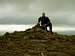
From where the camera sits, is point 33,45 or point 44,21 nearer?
point 33,45

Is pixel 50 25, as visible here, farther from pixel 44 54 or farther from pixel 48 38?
pixel 44 54

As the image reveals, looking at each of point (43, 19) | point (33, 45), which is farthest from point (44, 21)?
point (33, 45)

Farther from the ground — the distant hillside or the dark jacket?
the dark jacket

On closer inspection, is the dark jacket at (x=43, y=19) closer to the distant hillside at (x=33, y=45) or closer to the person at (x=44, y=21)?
the person at (x=44, y=21)

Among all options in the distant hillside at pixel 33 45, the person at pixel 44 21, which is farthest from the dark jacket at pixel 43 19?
the distant hillside at pixel 33 45

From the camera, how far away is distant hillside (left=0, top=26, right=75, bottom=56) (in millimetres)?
16547

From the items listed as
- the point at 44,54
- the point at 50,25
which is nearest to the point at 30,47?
the point at 44,54

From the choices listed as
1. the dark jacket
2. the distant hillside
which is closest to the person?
the dark jacket

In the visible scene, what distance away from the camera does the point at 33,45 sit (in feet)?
61.7

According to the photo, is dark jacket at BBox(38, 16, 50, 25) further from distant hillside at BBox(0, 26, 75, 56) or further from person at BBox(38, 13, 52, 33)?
distant hillside at BBox(0, 26, 75, 56)

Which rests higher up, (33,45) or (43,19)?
(43,19)

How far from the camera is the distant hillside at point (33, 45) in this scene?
16.5m

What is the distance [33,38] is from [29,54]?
5048mm

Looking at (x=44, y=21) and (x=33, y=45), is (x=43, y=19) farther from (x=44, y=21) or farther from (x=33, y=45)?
(x=33, y=45)
